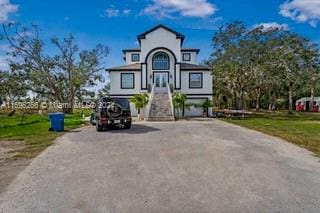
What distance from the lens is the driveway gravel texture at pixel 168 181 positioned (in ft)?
15.8

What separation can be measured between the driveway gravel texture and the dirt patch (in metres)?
0.20

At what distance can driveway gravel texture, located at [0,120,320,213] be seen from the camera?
15.8 ft

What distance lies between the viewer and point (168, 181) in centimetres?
612

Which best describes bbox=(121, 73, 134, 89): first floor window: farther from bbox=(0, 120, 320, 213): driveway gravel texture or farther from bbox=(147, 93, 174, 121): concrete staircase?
bbox=(0, 120, 320, 213): driveway gravel texture

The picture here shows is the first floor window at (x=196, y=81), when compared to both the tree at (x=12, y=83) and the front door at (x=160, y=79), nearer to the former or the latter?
the front door at (x=160, y=79)

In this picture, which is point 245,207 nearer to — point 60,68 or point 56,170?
point 56,170

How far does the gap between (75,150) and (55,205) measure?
16.9ft

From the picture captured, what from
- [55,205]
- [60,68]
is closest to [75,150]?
[55,205]

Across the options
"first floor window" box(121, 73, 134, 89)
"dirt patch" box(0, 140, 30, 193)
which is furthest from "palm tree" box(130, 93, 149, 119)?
"dirt patch" box(0, 140, 30, 193)

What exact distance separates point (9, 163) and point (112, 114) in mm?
8231

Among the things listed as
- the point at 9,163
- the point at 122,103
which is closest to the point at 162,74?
the point at 122,103

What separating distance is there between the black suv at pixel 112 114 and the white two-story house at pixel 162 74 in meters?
14.1

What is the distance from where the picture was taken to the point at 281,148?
33.9 feet

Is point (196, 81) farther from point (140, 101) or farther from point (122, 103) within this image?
point (122, 103)
